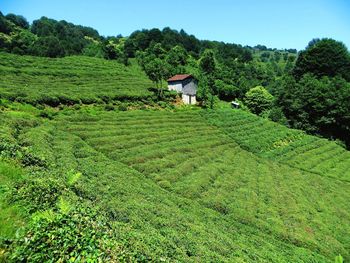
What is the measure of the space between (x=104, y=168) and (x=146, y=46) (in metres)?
113

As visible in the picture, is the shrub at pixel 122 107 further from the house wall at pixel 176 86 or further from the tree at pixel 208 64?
the tree at pixel 208 64

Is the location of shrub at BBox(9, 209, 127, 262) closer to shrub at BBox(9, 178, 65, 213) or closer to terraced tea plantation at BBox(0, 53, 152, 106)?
shrub at BBox(9, 178, 65, 213)

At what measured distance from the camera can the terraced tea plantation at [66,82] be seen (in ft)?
151

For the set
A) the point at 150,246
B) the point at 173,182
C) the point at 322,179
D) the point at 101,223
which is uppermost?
the point at 101,223

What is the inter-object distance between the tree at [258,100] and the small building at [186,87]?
21555 millimetres

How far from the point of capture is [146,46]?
427ft

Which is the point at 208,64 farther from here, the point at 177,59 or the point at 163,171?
the point at 163,171

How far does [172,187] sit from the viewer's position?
27.2 meters

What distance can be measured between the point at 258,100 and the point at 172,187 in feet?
214

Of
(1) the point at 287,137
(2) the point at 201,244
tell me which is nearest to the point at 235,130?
(1) the point at 287,137

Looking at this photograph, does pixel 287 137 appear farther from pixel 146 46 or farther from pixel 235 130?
pixel 146 46

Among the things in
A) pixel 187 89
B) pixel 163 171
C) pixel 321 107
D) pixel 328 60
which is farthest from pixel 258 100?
pixel 163 171

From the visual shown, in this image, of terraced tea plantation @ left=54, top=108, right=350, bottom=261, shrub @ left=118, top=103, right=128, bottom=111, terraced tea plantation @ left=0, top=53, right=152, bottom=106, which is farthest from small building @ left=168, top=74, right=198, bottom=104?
shrub @ left=118, top=103, right=128, bottom=111

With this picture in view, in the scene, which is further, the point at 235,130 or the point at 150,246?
the point at 235,130
